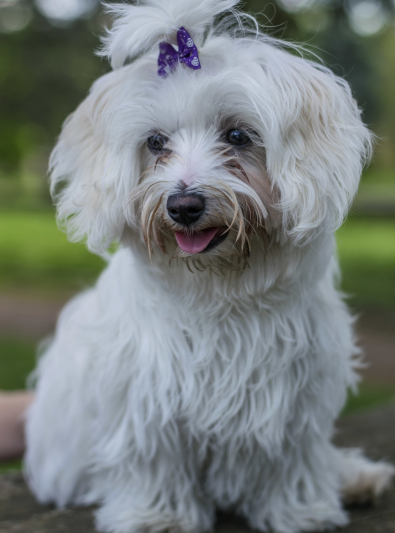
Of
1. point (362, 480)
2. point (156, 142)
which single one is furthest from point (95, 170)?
point (362, 480)

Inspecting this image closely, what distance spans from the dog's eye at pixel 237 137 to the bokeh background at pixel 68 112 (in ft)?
2.78

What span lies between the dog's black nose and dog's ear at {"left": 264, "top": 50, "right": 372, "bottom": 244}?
279mm

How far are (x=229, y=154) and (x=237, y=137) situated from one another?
0.07m

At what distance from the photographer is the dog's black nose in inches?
78.1

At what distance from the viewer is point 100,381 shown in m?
2.45

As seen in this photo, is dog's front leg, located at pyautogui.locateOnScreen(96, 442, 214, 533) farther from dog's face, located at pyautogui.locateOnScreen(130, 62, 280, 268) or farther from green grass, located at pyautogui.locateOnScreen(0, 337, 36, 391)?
green grass, located at pyautogui.locateOnScreen(0, 337, 36, 391)

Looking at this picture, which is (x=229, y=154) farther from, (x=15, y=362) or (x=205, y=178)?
(x=15, y=362)

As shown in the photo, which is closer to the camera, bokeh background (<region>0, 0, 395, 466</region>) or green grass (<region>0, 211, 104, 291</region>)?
bokeh background (<region>0, 0, 395, 466</region>)

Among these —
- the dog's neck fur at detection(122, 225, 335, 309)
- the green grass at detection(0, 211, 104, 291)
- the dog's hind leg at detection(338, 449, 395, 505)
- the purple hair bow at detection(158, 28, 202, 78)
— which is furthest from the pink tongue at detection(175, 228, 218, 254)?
the green grass at detection(0, 211, 104, 291)

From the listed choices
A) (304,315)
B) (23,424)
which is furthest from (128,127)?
(23,424)

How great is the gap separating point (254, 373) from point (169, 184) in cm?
81

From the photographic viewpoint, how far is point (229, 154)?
2.15 m

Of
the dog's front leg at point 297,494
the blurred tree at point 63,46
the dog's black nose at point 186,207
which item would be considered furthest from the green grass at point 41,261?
the dog's black nose at point 186,207

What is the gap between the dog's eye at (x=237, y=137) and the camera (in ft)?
7.04
